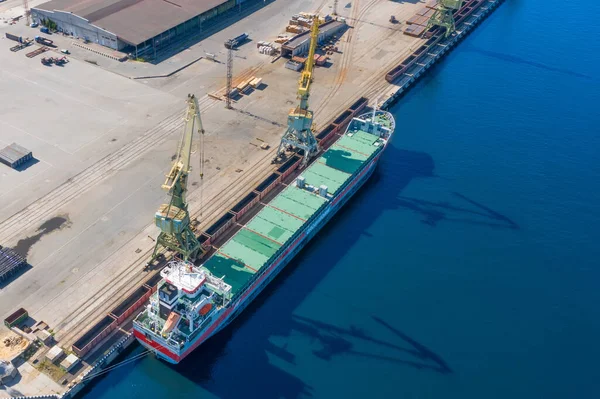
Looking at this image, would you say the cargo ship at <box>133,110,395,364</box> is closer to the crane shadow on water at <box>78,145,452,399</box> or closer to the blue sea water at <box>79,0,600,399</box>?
the crane shadow on water at <box>78,145,452,399</box>

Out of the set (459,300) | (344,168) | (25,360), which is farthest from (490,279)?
(25,360)

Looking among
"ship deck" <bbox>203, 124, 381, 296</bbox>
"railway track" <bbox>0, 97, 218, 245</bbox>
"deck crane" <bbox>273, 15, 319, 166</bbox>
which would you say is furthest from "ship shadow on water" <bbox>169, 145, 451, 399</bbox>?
"railway track" <bbox>0, 97, 218, 245</bbox>

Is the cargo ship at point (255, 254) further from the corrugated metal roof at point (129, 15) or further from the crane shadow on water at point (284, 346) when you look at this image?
the corrugated metal roof at point (129, 15)

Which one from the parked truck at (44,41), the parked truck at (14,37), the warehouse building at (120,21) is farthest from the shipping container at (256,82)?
the parked truck at (14,37)

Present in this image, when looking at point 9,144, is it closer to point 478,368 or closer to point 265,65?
point 265,65

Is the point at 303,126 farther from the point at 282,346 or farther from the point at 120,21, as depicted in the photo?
the point at 120,21

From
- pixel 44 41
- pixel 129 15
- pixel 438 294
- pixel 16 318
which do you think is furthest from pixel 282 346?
pixel 44 41
